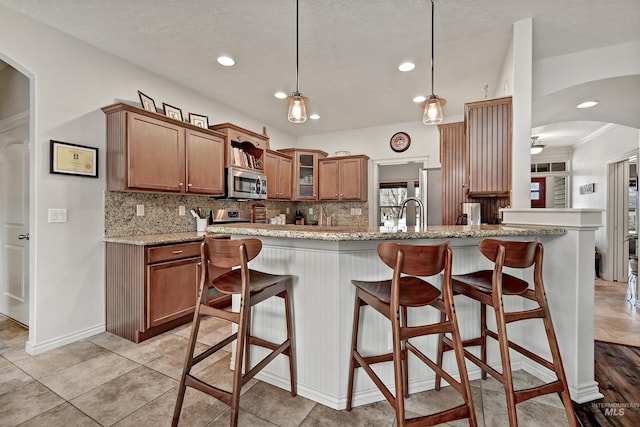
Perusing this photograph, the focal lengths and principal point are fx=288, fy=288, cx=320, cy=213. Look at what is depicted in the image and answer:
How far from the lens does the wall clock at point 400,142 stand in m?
4.87

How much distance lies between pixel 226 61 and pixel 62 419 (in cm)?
302

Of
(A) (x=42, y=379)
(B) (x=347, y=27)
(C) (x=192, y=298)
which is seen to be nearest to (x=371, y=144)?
(B) (x=347, y=27)

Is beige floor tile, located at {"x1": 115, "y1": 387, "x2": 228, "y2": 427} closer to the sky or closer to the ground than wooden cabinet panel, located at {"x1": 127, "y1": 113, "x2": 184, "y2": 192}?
closer to the ground

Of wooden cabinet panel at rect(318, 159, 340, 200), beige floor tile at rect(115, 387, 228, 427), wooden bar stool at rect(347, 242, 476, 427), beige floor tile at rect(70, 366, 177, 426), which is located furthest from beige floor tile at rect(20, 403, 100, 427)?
wooden cabinet panel at rect(318, 159, 340, 200)

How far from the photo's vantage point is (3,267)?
309 centimetres

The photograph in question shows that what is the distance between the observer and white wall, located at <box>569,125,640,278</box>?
4369mm

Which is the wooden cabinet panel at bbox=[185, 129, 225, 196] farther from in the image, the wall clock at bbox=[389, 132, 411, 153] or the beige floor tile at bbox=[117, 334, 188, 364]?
the wall clock at bbox=[389, 132, 411, 153]

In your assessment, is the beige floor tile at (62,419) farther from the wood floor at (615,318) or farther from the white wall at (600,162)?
the white wall at (600,162)

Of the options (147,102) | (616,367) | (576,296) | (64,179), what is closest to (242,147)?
(147,102)

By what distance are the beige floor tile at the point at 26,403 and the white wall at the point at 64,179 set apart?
605 mm

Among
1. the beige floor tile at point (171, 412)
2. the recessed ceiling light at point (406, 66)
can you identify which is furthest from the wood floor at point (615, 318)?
the beige floor tile at point (171, 412)

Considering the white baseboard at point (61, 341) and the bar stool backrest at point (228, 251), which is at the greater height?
the bar stool backrest at point (228, 251)

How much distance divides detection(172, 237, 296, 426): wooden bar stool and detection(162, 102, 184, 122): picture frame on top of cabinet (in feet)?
7.78

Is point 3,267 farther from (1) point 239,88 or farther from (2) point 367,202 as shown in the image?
(2) point 367,202
